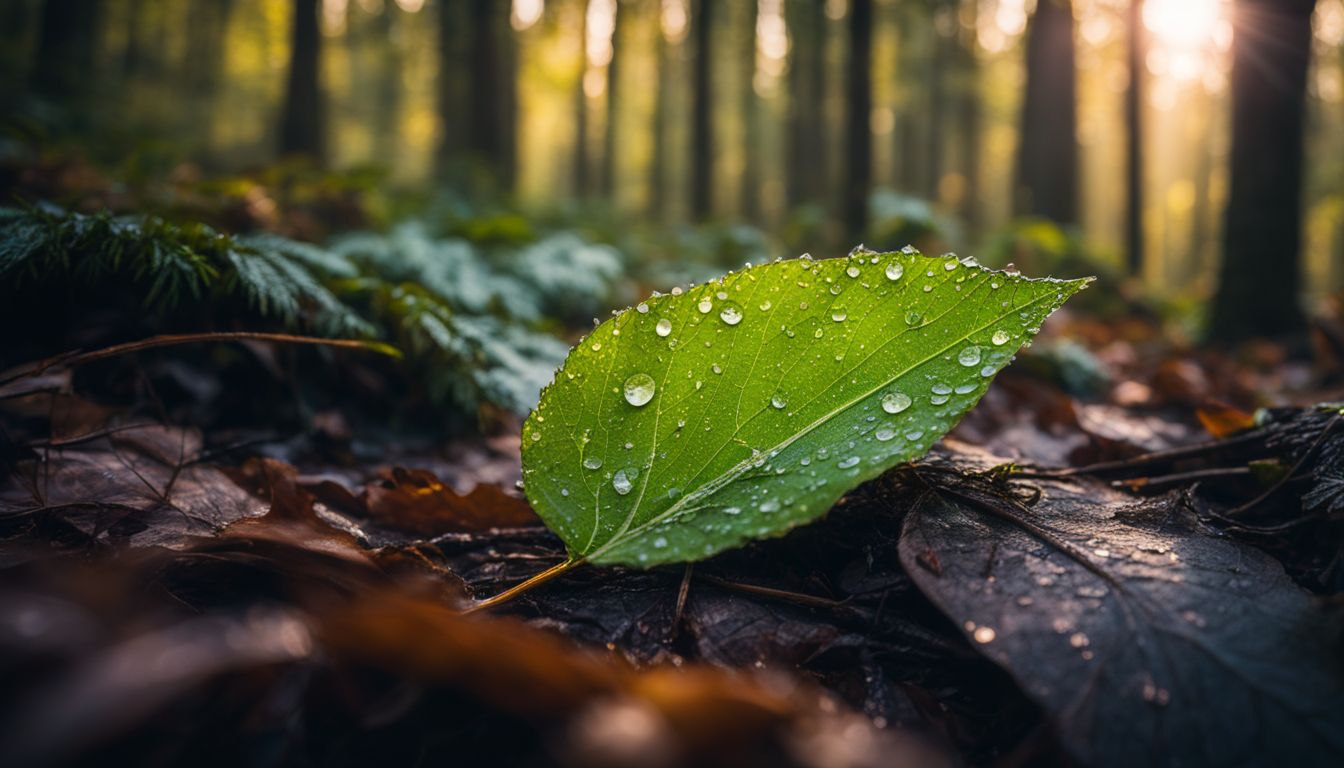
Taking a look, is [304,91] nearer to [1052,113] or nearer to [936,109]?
[1052,113]

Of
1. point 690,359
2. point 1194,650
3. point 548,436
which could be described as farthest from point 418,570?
point 1194,650

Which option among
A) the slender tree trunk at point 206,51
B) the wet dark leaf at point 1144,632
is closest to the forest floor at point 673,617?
the wet dark leaf at point 1144,632

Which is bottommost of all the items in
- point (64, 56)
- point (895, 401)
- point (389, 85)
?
point (895, 401)

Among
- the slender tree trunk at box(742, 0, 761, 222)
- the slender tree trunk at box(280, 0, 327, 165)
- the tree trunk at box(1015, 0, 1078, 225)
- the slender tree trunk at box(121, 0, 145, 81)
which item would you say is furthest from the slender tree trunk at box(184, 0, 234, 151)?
the tree trunk at box(1015, 0, 1078, 225)

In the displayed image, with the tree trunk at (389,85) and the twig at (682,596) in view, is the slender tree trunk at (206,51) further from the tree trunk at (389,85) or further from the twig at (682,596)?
the twig at (682,596)

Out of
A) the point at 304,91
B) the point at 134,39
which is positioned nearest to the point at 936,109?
the point at 304,91

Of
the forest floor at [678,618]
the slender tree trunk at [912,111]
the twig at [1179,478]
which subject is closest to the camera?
the forest floor at [678,618]
